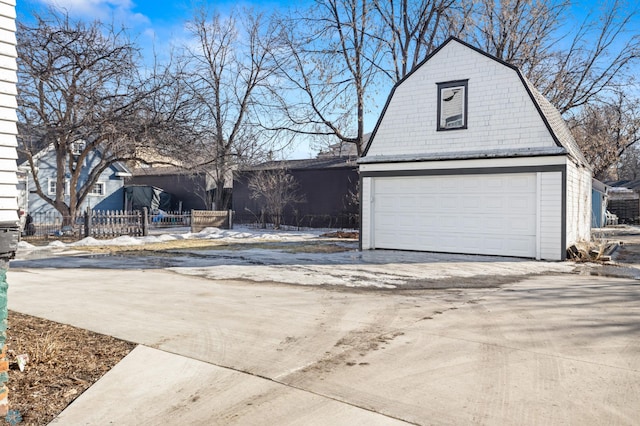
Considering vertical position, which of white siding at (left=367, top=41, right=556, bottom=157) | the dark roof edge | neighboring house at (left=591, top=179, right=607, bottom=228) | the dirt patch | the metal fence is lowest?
the dirt patch

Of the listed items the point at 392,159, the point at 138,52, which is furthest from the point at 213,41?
the point at 392,159

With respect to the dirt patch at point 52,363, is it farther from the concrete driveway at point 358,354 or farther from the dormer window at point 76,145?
the dormer window at point 76,145

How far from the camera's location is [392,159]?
13.2 m

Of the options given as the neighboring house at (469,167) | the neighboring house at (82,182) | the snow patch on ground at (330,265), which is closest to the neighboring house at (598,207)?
the neighboring house at (469,167)

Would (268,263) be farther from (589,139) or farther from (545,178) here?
(589,139)

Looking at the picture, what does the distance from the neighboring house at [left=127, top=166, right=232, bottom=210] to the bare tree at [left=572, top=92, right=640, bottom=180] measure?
20878mm

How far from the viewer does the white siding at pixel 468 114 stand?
38.8 feet

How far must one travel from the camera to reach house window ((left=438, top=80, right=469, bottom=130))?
12.6 m

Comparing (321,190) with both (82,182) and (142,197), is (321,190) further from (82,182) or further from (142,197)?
(82,182)

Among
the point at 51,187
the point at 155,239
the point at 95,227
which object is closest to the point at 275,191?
the point at 155,239

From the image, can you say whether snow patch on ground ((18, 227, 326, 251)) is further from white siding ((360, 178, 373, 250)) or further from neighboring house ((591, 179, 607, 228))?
neighboring house ((591, 179, 607, 228))

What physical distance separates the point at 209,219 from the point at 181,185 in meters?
11.9

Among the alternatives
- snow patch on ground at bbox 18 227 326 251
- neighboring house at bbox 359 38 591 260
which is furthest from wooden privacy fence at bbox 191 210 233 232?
neighboring house at bbox 359 38 591 260

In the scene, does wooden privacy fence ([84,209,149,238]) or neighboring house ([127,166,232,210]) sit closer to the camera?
wooden privacy fence ([84,209,149,238])
